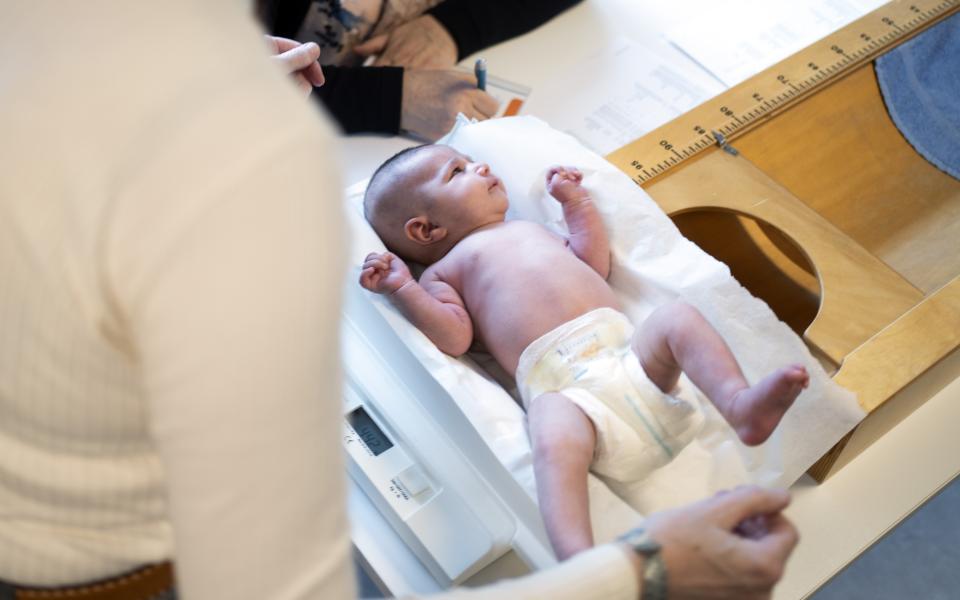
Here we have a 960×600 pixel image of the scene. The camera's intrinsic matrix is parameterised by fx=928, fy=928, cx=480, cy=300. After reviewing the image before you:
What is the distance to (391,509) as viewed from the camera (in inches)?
37.4

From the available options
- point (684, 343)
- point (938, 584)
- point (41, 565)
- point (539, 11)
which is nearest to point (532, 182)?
point (684, 343)

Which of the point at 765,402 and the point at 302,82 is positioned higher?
the point at 302,82

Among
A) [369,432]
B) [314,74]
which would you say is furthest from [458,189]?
[369,432]

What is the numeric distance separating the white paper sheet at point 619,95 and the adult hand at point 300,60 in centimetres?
51

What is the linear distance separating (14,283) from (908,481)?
968mm

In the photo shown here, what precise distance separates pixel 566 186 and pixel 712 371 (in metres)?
0.34

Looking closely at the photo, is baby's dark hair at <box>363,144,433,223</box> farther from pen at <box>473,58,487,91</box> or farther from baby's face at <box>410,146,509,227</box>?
pen at <box>473,58,487,91</box>

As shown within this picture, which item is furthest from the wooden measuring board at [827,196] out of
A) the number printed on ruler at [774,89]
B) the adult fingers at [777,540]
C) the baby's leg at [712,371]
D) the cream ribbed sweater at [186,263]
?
the cream ribbed sweater at [186,263]

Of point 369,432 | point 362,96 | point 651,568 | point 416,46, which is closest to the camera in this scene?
point 651,568

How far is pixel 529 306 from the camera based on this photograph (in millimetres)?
1150

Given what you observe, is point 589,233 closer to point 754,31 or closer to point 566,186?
point 566,186

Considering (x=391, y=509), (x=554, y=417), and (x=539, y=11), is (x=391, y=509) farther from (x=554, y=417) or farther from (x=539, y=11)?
(x=539, y=11)

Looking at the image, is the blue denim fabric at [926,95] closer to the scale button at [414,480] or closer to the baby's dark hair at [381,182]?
the baby's dark hair at [381,182]

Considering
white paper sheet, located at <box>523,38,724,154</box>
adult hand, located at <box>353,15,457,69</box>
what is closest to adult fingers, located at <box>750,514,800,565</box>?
white paper sheet, located at <box>523,38,724,154</box>
